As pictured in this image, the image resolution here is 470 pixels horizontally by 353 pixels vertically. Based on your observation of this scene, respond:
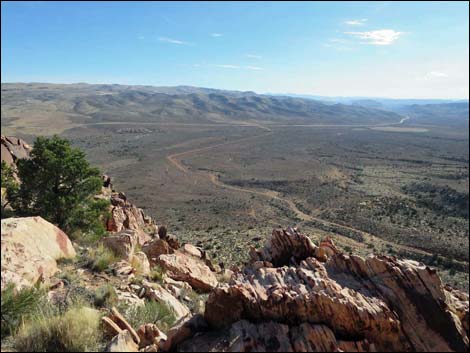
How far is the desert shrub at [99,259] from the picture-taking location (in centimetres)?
1012

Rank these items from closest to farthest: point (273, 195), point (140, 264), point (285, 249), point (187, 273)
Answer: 1. point (285, 249)
2. point (140, 264)
3. point (187, 273)
4. point (273, 195)

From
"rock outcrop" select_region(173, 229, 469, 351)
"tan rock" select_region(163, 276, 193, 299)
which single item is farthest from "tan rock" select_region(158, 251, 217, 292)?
"rock outcrop" select_region(173, 229, 469, 351)

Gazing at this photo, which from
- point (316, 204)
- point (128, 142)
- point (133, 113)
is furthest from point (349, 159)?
point (133, 113)

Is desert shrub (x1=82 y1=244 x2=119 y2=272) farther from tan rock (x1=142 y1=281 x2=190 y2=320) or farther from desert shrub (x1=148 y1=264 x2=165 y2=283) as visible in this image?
tan rock (x1=142 y1=281 x2=190 y2=320)

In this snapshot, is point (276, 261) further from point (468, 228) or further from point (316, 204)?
point (316, 204)

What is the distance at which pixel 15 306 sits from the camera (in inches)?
247

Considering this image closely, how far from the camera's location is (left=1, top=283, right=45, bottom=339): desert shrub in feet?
20.0

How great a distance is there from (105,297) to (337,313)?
5115 millimetres

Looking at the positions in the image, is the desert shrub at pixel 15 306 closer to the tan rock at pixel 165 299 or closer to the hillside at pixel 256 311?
the hillside at pixel 256 311

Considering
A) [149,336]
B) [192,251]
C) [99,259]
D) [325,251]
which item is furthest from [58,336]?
[192,251]

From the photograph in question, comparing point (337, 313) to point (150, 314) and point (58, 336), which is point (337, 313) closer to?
point (150, 314)

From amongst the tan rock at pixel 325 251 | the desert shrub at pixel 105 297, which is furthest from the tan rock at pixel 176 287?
the tan rock at pixel 325 251

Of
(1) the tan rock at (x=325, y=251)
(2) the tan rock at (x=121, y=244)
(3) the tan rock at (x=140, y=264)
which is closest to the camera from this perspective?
(1) the tan rock at (x=325, y=251)

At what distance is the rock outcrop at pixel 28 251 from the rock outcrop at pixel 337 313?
4004 mm
